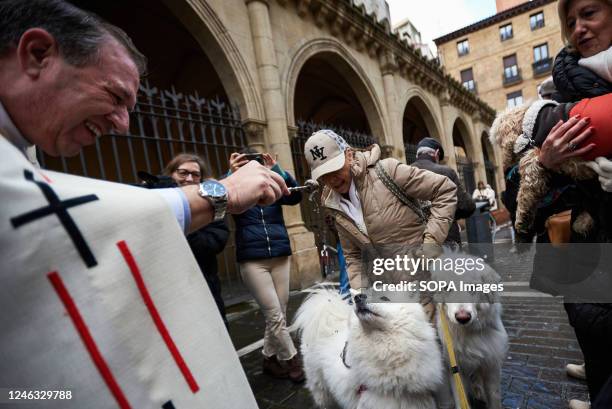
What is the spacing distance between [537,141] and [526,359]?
96.0 inches

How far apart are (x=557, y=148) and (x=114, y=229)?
1555 mm

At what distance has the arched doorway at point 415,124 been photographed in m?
11.8

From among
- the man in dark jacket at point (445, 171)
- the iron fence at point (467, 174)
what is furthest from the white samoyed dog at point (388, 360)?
the iron fence at point (467, 174)

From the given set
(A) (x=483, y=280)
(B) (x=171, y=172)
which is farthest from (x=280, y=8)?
(A) (x=483, y=280)

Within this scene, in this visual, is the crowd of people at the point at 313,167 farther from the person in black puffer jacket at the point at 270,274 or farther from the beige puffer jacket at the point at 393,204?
the person in black puffer jacket at the point at 270,274

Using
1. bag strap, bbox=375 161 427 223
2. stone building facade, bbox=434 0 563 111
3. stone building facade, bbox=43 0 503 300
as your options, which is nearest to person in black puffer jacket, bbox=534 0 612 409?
bag strap, bbox=375 161 427 223

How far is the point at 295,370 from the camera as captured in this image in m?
3.11

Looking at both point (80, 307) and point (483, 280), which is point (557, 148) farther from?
point (80, 307)

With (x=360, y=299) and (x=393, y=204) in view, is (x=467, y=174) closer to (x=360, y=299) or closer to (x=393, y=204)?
(x=393, y=204)

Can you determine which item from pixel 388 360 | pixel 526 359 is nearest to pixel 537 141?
pixel 388 360

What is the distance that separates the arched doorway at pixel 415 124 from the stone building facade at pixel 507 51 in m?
14.5

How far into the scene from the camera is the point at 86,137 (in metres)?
0.95

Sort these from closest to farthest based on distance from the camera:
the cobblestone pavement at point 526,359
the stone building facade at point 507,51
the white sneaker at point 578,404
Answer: the white sneaker at point 578,404
the cobblestone pavement at point 526,359
the stone building facade at point 507,51

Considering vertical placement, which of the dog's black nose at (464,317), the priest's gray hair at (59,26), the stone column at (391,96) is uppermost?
the stone column at (391,96)
